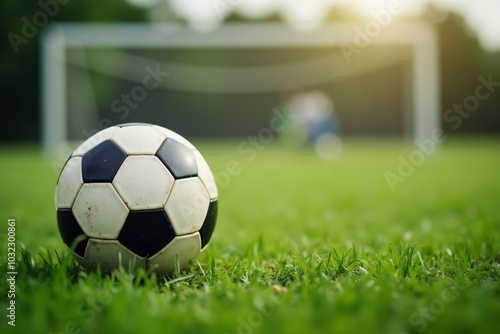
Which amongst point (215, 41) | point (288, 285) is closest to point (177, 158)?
point (288, 285)

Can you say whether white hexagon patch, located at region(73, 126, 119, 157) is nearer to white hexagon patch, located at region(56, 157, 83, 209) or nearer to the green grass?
white hexagon patch, located at region(56, 157, 83, 209)

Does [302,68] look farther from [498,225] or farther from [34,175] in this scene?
[498,225]

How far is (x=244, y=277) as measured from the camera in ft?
7.20

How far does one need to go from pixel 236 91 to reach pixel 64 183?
20.9 metres

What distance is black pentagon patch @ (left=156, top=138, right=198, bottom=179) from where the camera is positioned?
7.23 ft

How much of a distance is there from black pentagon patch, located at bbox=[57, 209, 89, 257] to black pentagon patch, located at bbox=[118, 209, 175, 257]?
8.1 inches

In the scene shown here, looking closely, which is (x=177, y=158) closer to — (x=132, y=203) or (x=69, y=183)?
(x=132, y=203)

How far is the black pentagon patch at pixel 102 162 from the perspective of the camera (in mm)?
2135

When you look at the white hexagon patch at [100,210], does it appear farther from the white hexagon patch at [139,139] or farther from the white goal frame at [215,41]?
the white goal frame at [215,41]

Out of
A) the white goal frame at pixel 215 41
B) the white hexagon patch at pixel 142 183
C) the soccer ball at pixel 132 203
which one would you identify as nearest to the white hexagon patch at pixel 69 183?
the soccer ball at pixel 132 203

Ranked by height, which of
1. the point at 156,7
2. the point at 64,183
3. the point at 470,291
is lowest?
the point at 470,291

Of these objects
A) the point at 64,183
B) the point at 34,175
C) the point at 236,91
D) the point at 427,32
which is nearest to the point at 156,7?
the point at 236,91

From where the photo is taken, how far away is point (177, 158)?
2.25 metres

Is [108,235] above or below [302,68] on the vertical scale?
below
